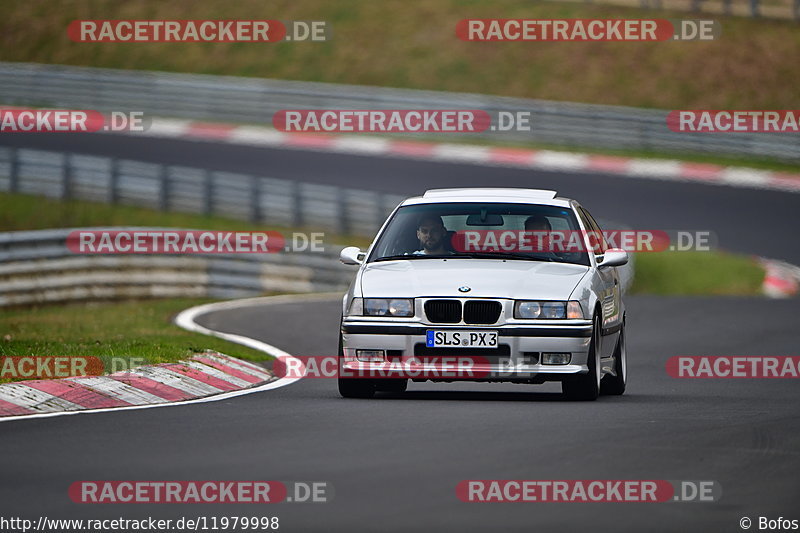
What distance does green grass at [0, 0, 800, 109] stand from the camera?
42156 millimetres

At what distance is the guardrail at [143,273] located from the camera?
21.7 m

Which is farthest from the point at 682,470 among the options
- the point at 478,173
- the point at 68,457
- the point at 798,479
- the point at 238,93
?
the point at 238,93

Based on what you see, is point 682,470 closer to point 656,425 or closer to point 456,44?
point 656,425

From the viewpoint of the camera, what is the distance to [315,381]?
13.4 metres

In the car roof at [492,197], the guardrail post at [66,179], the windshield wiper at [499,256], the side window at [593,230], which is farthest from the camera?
the guardrail post at [66,179]

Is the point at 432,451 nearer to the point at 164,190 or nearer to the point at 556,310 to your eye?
the point at 556,310

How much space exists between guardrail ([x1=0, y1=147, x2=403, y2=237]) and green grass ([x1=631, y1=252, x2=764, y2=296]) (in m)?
4.62

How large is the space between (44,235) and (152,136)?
16618mm

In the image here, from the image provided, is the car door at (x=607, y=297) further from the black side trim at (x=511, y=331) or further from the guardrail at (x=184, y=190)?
the guardrail at (x=184, y=190)

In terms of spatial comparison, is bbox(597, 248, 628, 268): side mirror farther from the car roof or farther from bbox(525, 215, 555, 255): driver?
the car roof

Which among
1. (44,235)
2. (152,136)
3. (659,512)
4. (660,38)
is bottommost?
(659,512)

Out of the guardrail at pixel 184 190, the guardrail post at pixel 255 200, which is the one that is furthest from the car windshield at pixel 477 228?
the guardrail post at pixel 255 200

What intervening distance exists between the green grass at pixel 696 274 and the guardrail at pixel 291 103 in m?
9.41

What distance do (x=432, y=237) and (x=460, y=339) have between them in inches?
47.0
